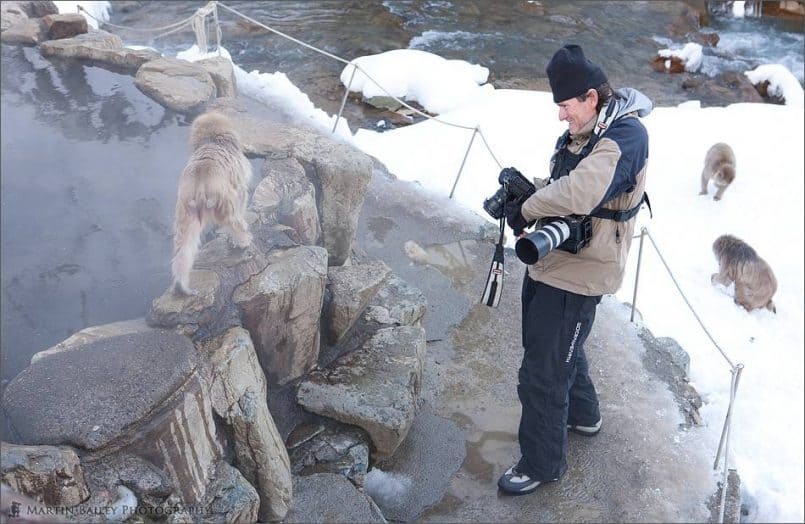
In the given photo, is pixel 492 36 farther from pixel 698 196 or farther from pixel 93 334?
pixel 93 334

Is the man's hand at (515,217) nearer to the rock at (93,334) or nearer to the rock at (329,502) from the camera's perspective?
the rock at (329,502)

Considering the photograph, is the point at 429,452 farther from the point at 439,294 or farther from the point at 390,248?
the point at 390,248

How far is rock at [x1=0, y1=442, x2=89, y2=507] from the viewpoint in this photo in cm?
242

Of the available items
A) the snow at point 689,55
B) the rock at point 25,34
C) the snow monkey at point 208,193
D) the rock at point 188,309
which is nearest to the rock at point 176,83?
the rock at point 25,34

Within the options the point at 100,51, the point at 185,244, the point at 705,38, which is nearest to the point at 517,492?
the point at 185,244

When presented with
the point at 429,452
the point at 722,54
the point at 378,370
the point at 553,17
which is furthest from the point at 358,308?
the point at 722,54

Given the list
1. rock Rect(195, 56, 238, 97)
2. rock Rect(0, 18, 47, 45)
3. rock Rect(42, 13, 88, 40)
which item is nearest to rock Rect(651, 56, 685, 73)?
rock Rect(195, 56, 238, 97)

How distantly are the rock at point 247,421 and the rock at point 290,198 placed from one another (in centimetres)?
117

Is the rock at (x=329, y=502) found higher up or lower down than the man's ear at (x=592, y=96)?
lower down

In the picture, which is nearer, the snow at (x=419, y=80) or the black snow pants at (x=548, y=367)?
the black snow pants at (x=548, y=367)

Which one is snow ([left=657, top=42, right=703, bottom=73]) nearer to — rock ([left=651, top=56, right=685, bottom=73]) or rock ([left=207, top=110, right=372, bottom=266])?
rock ([left=651, top=56, right=685, bottom=73])

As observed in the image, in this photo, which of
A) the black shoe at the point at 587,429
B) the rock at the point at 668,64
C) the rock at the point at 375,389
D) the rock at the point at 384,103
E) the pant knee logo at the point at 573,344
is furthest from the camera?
the rock at the point at 668,64

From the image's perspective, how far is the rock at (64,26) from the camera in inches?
288

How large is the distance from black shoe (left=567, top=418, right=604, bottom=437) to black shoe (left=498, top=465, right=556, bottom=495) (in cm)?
50
